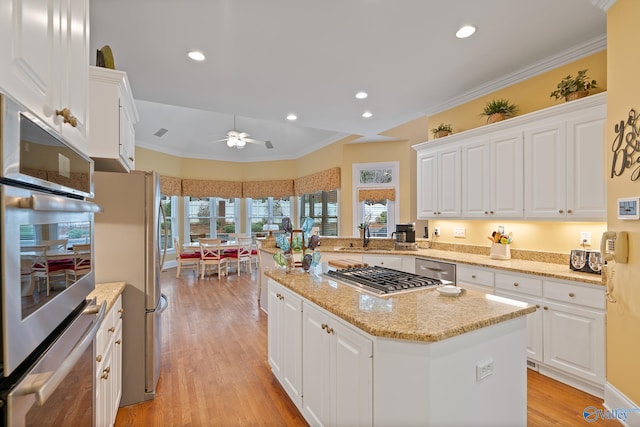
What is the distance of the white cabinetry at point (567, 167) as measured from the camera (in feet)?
8.19

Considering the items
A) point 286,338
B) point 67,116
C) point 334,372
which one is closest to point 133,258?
point 286,338

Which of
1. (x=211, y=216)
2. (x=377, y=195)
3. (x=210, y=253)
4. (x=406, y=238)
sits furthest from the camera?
(x=211, y=216)

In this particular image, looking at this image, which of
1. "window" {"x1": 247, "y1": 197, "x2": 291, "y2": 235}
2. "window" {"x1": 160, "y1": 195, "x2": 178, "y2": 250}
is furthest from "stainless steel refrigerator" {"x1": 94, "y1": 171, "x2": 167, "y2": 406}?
"window" {"x1": 247, "y1": 197, "x2": 291, "y2": 235}

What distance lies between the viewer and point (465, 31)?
2.50 meters

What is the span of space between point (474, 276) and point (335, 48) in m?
2.64

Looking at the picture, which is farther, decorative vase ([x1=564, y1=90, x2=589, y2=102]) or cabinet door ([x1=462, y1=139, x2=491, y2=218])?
cabinet door ([x1=462, y1=139, x2=491, y2=218])

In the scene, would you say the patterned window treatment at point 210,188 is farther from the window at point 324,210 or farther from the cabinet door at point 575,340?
the cabinet door at point 575,340

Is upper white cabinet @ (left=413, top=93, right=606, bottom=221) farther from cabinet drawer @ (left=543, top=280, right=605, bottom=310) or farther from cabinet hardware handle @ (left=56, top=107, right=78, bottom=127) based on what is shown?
cabinet hardware handle @ (left=56, top=107, right=78, bottom=127)

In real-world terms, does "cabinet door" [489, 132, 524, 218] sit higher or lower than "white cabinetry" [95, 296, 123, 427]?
higher

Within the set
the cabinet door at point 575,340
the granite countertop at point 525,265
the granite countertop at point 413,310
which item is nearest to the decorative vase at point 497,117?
the granite countertop at point 525,265

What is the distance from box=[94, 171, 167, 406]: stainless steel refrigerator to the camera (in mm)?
2156

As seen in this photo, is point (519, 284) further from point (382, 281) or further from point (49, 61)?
point (49, 61)

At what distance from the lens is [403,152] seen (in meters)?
6.54

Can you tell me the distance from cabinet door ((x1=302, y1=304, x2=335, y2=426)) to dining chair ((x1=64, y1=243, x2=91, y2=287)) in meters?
1.15
